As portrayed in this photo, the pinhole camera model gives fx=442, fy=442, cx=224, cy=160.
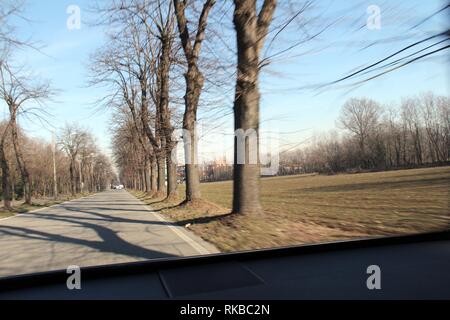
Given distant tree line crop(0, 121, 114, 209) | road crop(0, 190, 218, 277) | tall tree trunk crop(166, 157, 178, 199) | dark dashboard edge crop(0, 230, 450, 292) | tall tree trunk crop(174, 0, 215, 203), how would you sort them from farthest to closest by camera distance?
distant tree line crop(0, 121, 114, 209) → tall tree trunk crop(166, 157, 178, 199) → tall tree trunk crop(174, 0, 215, 203) → road crop(0, 190, 218, 277) → dark dashboard edge crop(0, 230, 450, 292)

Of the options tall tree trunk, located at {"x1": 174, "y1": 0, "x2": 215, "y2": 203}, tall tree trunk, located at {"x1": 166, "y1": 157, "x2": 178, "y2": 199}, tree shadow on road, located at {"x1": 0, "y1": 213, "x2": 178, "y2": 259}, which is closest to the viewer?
tree shadow on road, located at {"x1": 0, "y1": 213, "x2": 178, "y2": 259}

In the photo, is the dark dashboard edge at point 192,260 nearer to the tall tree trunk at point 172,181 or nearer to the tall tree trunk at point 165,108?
the tall tree trunk at point 165,108

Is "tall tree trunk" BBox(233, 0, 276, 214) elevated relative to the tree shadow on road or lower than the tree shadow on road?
elevated

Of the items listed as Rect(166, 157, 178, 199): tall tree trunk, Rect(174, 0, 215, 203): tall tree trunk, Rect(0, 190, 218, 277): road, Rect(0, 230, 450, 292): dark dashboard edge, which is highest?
Rect(174, 0, 215, 203): tall tree trunk

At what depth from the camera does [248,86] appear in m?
11.4

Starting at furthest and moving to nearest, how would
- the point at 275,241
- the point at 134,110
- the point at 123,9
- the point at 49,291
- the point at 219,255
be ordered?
the point at 134,110 → the point at 123,9 → the point at 275,241 → the point at 219,255 → the point at 49,291

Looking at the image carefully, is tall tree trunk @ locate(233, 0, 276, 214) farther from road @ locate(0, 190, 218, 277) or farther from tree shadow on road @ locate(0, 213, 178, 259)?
tree shadow on road @ locate(0, 213, 178, 259)

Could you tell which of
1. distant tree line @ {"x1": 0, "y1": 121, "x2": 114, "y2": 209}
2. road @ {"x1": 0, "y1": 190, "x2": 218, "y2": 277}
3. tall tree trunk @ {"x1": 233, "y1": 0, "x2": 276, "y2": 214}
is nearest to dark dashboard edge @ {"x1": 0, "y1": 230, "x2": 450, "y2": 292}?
road @ {"x1": 0, "y1": 190, "x2": 218, "y2": 277}

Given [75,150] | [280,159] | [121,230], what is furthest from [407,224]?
[75,150]

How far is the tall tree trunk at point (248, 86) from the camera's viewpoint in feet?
36.9

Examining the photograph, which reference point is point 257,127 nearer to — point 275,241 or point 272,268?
point 275,241

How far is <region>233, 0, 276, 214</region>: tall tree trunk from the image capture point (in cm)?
1126
